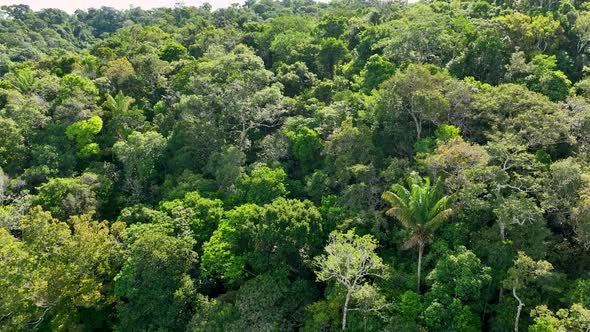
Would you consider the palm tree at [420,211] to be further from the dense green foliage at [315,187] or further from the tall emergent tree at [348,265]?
the tall emergent tree at [348,265]

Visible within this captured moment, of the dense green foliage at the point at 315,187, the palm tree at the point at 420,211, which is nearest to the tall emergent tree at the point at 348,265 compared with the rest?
the dense green foliage at the point at 315,187

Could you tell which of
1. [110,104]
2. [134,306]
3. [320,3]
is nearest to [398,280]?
[134,306]

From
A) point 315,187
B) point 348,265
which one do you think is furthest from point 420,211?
point 315,187

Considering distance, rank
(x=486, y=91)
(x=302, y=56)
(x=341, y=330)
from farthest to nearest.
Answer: (x=302, y=56) → (x=486, y=91) → (x=341, y=330)

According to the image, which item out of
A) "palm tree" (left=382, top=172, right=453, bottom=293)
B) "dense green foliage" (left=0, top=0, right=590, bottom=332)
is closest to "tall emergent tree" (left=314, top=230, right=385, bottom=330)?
"dense green foliage" (left=0, top=0, right=590, bottom=332)

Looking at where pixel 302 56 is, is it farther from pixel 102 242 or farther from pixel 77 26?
pixel 77 26

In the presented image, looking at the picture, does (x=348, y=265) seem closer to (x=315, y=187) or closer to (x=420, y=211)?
(x=420, y=211)

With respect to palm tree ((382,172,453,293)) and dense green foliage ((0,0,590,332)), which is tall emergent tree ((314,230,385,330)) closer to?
dense green foliage ((0,0,590,332))
